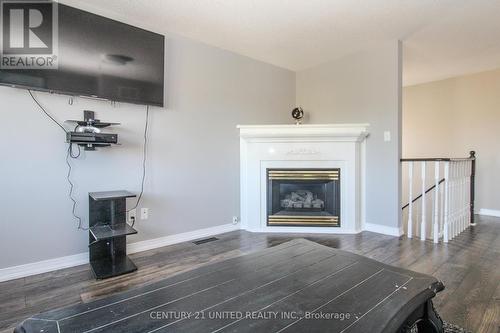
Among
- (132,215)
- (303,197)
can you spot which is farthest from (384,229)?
(132,215)

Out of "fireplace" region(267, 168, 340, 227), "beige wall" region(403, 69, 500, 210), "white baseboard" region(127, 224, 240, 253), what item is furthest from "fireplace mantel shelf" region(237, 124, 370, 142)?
"beige wall" region(403, 69, 500, 210)

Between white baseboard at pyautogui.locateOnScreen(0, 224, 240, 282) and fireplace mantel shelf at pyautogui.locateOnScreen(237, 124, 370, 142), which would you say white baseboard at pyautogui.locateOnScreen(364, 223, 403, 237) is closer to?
fireplace mantel shelf at pyautogui.locateOnScreen(237, 124, 370, 142)

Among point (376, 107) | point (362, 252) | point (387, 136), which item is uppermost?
point (376, 107)

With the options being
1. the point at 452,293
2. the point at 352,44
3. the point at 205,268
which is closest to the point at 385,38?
the point at 352,44

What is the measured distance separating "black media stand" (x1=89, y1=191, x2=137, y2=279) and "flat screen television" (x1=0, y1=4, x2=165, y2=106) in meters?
0.93

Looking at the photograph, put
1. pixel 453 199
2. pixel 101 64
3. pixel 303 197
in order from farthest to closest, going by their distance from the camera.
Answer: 1. pixel 303 197
2. pixel 453 199
3. pixel 101 64

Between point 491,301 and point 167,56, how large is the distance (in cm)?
347

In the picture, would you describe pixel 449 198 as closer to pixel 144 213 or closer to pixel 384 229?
pixel 384 229

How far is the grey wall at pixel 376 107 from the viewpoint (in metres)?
3.30

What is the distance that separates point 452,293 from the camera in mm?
1888

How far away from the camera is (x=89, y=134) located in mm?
2260

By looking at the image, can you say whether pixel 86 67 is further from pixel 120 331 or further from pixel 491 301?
pixel 491 301

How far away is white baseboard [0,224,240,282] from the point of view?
7.16 ft

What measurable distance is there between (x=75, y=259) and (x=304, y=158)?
2.70m
